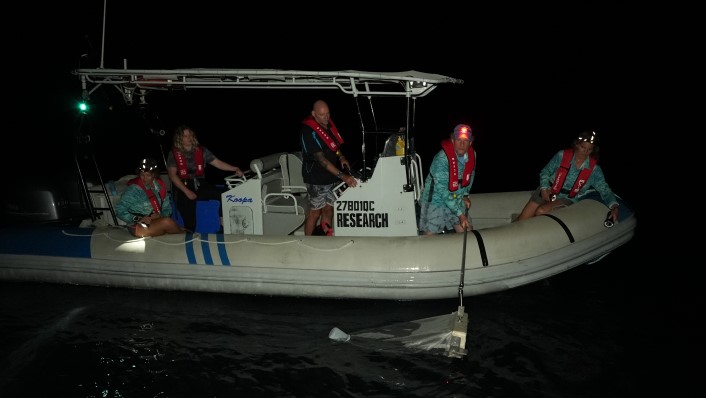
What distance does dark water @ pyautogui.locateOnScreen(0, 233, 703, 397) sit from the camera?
14.6 feet

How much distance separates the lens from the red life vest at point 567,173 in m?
6.15

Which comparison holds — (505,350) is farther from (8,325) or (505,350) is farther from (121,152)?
(121,152)

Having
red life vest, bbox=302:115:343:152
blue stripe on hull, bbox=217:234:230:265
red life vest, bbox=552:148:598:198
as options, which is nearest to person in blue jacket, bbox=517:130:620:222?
red life vest, bbox=552:148:598:198

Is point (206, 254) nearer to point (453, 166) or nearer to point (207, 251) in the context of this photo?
point (207, 251)

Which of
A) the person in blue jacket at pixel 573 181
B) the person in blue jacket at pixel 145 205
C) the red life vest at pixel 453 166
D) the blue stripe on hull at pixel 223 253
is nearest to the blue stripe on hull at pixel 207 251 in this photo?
the blue stripe on hull at pixel 223 253

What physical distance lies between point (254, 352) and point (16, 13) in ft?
153

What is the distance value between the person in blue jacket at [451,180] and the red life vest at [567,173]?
1.29 meters

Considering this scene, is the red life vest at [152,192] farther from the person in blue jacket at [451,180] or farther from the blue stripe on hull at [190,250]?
the person in blue jacket at [451,180]

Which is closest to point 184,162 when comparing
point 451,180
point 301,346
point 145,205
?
point 145,205

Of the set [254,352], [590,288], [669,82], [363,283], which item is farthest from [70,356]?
[669,82]

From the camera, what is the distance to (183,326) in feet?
18.1

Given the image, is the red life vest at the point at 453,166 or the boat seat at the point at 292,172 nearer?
the red life vest at the point at 453,166

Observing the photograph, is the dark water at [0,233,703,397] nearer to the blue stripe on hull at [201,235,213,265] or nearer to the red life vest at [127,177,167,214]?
the blue stripe on hull at [201,235,213,265]

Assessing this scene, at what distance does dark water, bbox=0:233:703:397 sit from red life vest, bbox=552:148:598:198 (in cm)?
110
